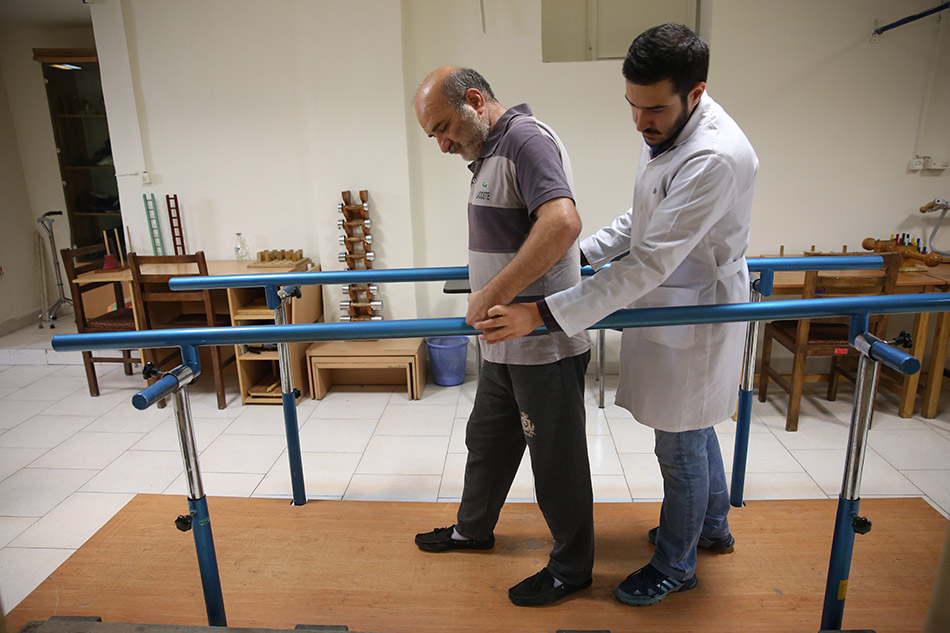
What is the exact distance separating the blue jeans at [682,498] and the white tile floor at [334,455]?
2.67ft

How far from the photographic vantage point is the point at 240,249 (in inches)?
176

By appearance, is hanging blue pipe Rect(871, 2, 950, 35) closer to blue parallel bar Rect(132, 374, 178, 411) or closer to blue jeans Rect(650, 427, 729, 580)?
blue jeans Rect(650, 427, 729, 580)

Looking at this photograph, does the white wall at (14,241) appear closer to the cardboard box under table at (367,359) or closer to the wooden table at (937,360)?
the cardboard box under table at (367,359)

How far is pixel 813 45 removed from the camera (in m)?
3.90

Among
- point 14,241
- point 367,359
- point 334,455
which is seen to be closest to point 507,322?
point 334,455

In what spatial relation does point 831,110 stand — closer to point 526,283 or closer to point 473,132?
point 473,132

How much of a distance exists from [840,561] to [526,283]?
3.44 ft

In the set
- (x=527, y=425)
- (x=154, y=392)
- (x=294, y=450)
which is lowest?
(x=294, y=450)

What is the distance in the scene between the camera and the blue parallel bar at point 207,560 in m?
1.55

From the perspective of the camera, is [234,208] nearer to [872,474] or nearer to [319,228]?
[319,228]

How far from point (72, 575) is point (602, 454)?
236cm

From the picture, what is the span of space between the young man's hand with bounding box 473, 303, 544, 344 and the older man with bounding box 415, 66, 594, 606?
0.21 feet

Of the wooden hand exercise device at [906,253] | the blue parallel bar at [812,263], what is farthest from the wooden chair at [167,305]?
the wooden hand exercise device at [906,253]

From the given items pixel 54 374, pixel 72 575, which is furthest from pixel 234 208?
pixel 72 575
